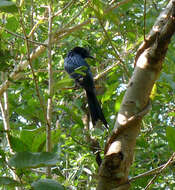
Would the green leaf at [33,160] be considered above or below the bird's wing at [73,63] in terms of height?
below

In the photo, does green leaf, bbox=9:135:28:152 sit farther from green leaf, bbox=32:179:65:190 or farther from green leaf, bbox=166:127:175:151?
green leaf, bbox=166:127:175:151

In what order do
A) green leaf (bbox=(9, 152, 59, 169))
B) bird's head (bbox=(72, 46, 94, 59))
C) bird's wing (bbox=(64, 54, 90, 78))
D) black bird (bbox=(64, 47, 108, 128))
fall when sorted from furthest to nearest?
1. bird's head (bbox=(72, 46, 94, 59))
2. bird's wing (bbox=(64, 54, 90, 78))
3. black bird (bbox=(64, 47, 108, 128))
4. green leaf (bbox=(9, 152, 59, 169))

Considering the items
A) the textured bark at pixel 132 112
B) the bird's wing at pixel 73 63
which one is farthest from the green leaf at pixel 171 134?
the bird's wing at pixel 73 63

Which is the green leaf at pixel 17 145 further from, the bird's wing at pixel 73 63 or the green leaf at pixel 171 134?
the bird's wing at pixel 73 63

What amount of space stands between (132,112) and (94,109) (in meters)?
1.44

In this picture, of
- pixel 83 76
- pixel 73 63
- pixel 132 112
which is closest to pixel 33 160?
pixel 132 112

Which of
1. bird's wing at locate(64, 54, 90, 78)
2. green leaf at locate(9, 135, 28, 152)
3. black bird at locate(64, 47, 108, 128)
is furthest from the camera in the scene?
bird's wing at locate(64, 54, 90, 78)

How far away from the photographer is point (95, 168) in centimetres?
190

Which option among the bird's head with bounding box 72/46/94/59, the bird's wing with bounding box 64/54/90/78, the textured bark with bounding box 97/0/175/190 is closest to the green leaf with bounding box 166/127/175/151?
the textured bark with bounding box 97/0/175/190

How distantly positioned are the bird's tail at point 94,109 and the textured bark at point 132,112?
747 mm

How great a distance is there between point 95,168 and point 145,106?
2.99 ft

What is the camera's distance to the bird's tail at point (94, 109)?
6.55 feet

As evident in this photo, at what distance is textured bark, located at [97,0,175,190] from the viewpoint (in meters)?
1.00

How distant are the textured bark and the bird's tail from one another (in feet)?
2.45
